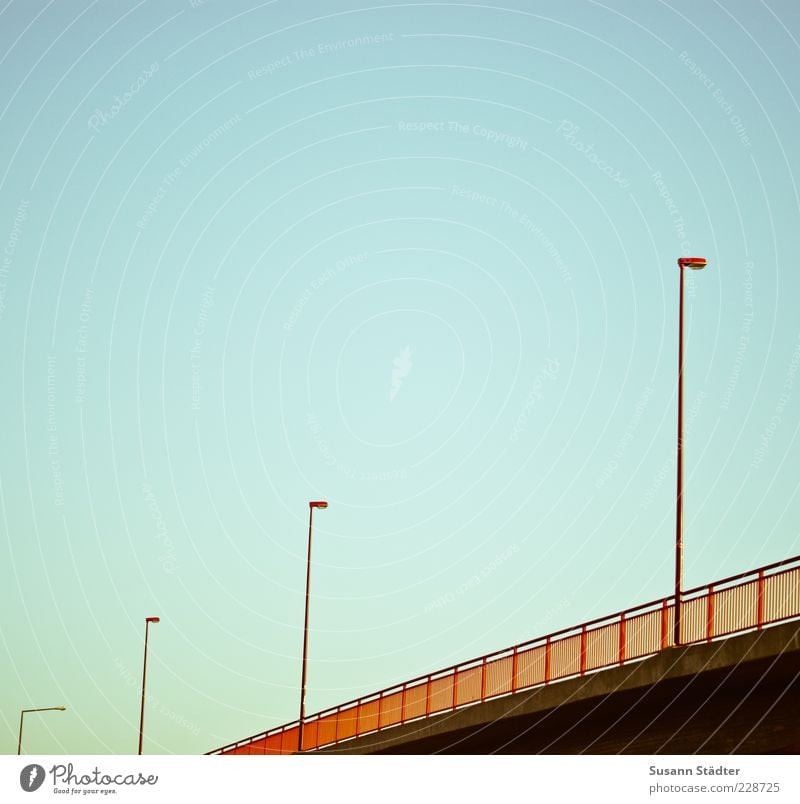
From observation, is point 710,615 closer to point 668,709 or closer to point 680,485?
point 668,709

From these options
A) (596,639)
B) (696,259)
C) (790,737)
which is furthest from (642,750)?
(696,259)

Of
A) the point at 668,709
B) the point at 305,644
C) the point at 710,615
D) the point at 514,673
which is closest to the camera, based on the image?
the point at 710,615

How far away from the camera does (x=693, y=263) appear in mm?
39656

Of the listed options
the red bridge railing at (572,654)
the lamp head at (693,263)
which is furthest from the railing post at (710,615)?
the lamp head at (693,263)

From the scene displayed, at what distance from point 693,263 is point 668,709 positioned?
43.5 ft

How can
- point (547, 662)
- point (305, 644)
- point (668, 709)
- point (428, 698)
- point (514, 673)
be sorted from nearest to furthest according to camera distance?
point (668, 709), point (547, 662), point (514, 673), point (428, 698), point (305, 644)

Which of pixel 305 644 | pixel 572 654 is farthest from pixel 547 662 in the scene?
pixel 305 644

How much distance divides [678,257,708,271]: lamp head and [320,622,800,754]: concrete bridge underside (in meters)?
11.9

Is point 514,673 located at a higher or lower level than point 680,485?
lower

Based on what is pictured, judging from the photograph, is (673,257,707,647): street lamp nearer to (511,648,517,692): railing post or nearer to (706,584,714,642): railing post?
(706,584,714,642): railing post

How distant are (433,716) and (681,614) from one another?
12622 mm
